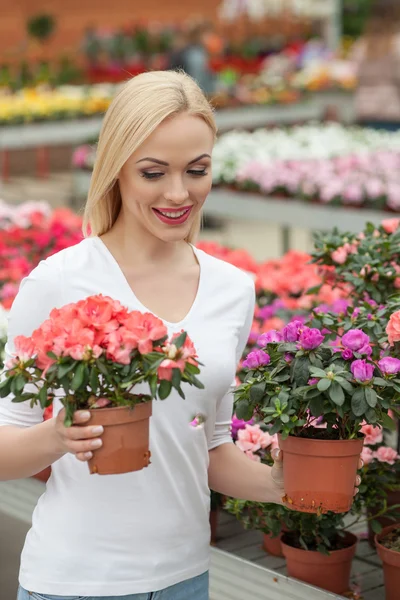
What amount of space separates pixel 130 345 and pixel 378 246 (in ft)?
5.46

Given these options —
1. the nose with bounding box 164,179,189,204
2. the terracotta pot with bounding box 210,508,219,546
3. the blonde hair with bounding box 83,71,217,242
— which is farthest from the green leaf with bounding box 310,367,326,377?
the terracotta pot with bounding box 210,508,219,546

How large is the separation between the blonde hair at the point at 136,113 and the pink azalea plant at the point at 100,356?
1.09 feet

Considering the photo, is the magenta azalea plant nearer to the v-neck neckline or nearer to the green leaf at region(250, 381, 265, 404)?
the green leaf at region(250, 381, 265, 404)

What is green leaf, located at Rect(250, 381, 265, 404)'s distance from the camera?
1812mm

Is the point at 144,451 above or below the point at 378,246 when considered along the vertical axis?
below

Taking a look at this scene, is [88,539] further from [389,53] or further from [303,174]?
[389,53]

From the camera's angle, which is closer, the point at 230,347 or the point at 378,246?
the point at 230,347

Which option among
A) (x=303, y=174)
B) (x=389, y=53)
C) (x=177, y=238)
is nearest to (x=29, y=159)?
(x=389, y=53)

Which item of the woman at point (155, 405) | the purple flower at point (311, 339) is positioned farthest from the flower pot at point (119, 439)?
the purple flower at point (311, 339)

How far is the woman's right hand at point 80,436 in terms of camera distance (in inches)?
60.2

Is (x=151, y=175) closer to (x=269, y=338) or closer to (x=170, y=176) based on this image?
(x=170, y=176)

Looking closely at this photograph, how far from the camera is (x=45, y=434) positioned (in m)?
1.61

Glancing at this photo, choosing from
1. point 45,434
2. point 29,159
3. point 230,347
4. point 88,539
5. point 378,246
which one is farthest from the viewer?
point 29,159

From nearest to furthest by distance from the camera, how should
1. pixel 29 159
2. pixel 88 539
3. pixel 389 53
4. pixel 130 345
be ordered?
pixel 130 345 → pixel 88 539 → pixel 389 53 → pixel 29 159
